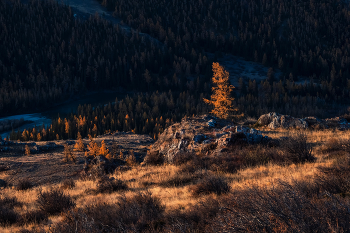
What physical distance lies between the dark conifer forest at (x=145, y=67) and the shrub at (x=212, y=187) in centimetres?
8542

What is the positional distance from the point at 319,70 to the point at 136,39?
124 m

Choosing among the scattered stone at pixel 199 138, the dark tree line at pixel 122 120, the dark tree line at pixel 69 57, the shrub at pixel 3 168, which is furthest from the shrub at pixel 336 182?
the dark tree line at pixel 69 57

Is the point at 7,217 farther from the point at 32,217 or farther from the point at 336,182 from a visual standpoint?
the point at 336,182

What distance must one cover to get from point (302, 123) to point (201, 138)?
928 centimetres

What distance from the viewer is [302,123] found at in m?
19.0

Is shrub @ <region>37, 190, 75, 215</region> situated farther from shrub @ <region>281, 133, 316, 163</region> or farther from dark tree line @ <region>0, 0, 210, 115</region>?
dark tree line @ <region>0, 0, 210, 115</region>

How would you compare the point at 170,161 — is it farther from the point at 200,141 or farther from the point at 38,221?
the point at 38,221

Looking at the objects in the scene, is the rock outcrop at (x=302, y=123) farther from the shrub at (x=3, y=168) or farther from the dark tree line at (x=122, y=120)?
the dark tree line at (x=122, y=120)

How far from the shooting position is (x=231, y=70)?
164750 millimetres

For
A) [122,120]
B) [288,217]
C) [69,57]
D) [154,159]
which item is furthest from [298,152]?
[69,57]

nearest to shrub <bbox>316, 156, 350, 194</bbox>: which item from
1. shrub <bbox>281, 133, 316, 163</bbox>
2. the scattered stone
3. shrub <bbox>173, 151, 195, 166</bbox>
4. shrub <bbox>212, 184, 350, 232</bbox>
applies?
shrub <bbox>212, 184, 350, 232</bbox>

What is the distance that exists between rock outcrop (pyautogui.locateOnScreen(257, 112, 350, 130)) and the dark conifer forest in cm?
7227

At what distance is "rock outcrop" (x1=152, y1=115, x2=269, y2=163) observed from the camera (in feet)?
42.9

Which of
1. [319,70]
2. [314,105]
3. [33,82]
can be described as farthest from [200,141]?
[319,70]
